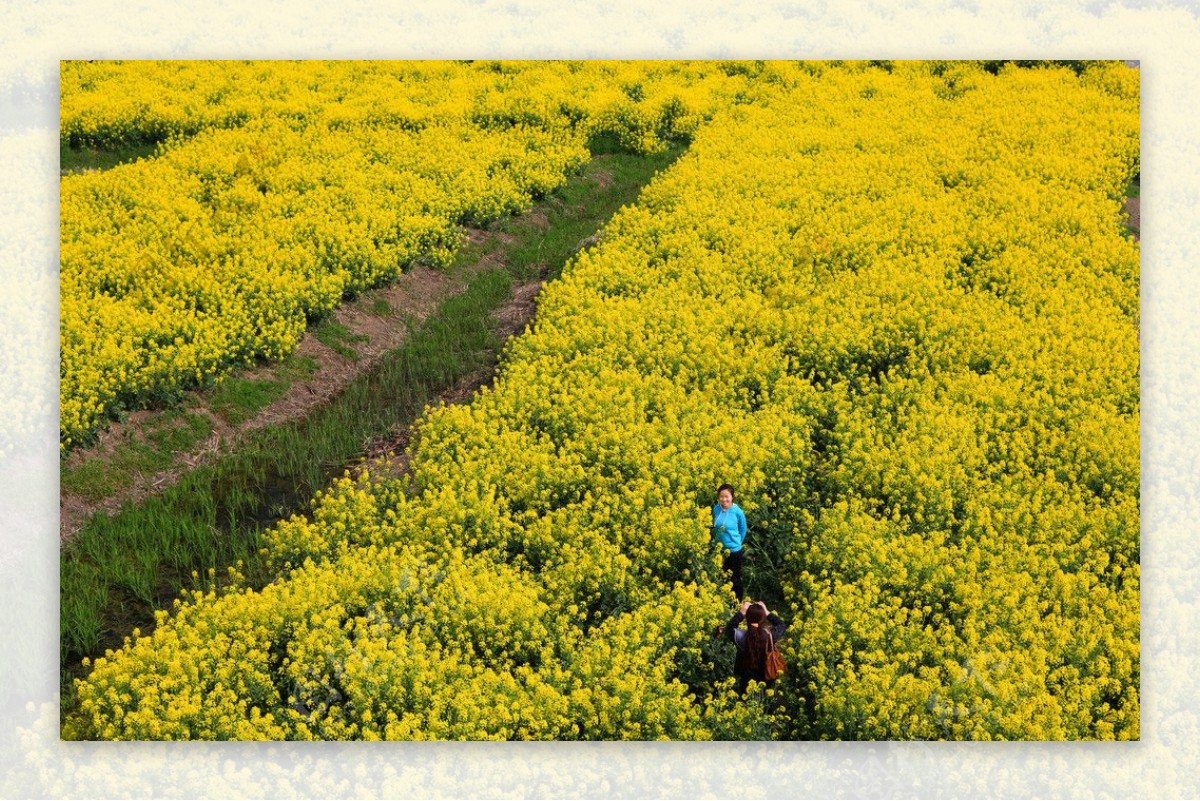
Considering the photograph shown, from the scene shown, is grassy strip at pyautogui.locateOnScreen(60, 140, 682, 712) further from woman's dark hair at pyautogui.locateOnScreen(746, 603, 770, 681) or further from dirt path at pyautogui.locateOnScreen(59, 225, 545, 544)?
Result: woman's dark hair at pyautogui.locateOnScreen(746, 603, 770, 681)

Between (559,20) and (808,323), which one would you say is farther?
(808,323)

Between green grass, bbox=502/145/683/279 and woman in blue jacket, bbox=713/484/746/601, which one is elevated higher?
green grass, bbox=502/145/683/279

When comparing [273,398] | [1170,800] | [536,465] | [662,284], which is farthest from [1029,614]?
[273,398]

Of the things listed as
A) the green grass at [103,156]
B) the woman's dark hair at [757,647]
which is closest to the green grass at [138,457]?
the green grass at [103,156]

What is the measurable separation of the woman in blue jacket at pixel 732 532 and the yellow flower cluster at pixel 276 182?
12.0ft

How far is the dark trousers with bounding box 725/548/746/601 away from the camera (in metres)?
6.16

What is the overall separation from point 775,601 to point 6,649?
13.5 ft

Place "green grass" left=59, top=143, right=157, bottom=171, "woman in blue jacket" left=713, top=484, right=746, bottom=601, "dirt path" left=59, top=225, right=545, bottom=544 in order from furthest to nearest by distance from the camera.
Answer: "green grass" left=59, top=143, right=157, bottom=171
"dirt path" left=59, top=225, right=545, bottom=544
"woman in blue jacket" left=713, top=484, right=746, bottom=601

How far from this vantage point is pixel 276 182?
380 inches

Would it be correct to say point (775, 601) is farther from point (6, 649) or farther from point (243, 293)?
point (243, 293)

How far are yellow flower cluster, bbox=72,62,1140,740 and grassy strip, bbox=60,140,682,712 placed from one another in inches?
12.1

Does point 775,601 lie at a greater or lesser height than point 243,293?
lesser

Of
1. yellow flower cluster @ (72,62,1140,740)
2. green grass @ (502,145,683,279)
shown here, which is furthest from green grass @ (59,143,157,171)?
yellow flower cluster @ (72,62,1140,740)

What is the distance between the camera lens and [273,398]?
7.86m
